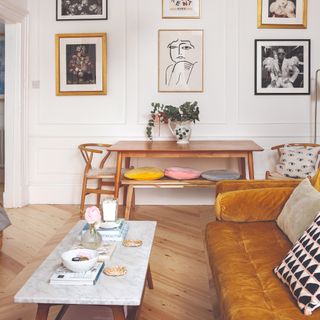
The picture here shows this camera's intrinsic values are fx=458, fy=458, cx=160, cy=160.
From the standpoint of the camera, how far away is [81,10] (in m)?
4.84

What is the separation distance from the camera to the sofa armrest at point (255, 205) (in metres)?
2.61

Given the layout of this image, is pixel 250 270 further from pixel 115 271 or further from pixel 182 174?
pixel 182 174

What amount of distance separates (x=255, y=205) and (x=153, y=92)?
254 centimetres

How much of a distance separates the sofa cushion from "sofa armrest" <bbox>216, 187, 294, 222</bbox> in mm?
124

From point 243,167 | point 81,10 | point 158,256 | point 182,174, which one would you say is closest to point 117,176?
point 182,174

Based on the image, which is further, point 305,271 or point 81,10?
point 81,10

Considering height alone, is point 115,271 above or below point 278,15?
below

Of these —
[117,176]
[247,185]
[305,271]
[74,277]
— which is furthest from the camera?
[117,176]

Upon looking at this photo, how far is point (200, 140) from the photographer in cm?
482

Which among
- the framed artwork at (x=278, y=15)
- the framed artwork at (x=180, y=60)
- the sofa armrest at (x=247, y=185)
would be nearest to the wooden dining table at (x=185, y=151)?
the framed artwork at (x=180, y=60)

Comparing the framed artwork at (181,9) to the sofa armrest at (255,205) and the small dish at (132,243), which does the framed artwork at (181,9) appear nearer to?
the sofa armrest at (255,205)

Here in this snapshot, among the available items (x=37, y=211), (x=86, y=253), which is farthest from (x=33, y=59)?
(x=86, y=253)

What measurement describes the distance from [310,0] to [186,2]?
128cm

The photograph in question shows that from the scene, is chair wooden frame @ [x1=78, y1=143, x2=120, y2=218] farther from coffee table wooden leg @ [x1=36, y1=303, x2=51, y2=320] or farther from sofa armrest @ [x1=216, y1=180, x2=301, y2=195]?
coffee table wooden leg @ [x1=36, y1=303, x2=51, y2=320]
